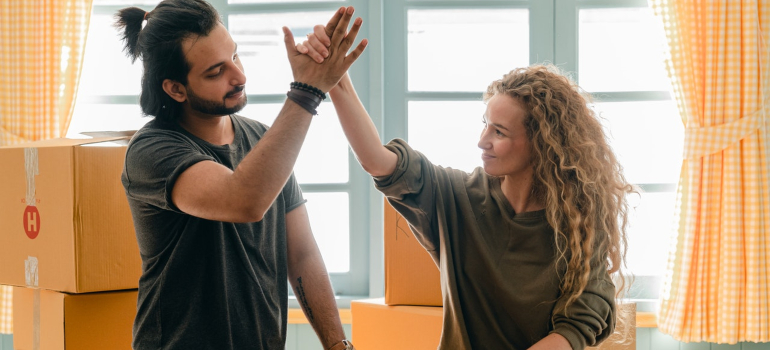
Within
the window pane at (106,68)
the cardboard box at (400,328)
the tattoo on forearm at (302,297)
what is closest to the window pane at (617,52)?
the cardboard box at (400,328)

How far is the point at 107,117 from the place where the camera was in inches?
116

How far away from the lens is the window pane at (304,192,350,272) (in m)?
2.88

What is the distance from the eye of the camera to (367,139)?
4.17ft

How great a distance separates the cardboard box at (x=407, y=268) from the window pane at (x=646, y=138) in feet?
4.24

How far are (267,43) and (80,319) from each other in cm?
150

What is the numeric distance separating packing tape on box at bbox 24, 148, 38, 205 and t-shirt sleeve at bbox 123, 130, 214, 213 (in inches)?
22.9

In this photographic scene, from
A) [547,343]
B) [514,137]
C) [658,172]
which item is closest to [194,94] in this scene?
[514,137]

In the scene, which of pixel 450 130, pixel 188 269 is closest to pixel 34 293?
pixel 188 269

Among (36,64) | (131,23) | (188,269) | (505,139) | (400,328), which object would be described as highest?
(36,64)

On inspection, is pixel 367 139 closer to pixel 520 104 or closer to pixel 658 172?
pixel 520 104

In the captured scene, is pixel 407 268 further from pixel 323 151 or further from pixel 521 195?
pixel 323 151

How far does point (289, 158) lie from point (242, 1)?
6.24 ft

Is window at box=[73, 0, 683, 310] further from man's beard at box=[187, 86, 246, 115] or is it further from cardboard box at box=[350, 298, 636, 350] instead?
man's beard at box=[187, 86, 246, 115]

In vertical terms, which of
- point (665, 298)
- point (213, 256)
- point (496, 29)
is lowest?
point (665, 298)
